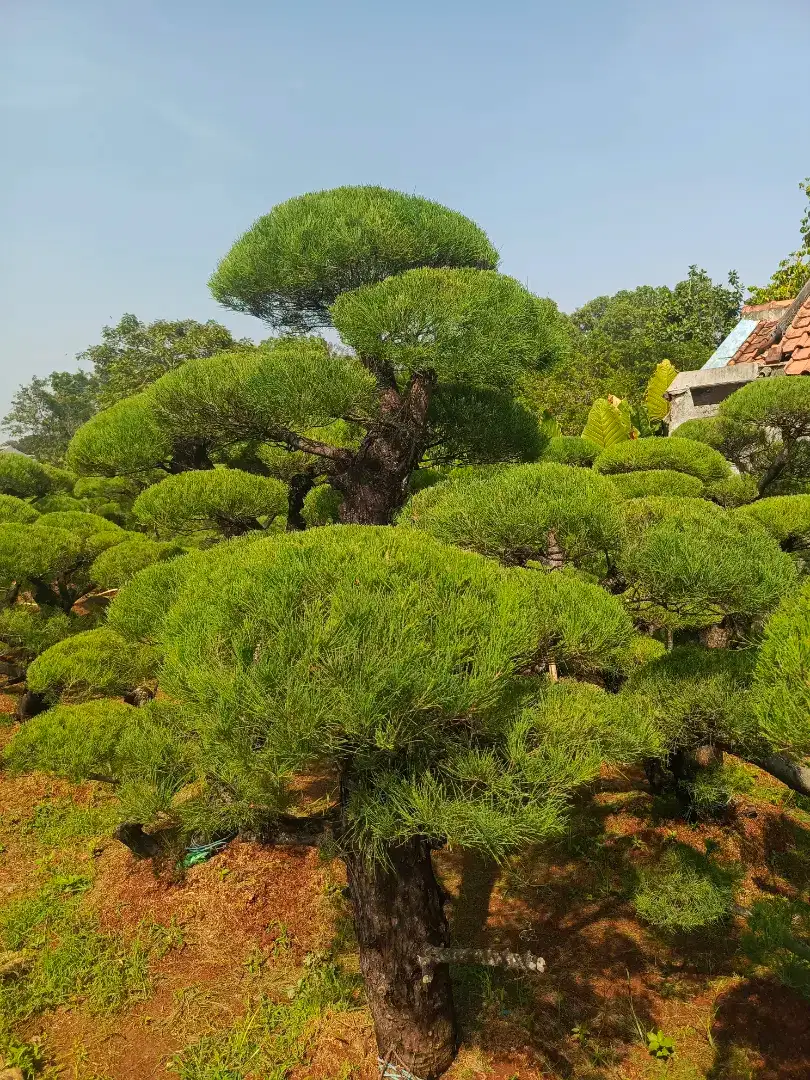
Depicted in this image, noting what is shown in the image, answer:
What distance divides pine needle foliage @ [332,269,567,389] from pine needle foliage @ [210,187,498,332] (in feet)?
2.84

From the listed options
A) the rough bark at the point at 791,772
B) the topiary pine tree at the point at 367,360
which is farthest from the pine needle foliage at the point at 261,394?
the rough bark at the point at 791,772

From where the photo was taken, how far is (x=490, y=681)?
8.39 feet

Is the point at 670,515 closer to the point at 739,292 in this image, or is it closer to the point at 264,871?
the point at 264,871

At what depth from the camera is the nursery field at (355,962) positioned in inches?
149

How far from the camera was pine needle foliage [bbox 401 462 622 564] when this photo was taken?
394 centimetres

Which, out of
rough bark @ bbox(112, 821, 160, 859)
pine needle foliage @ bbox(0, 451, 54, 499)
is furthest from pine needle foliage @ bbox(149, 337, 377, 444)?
pine needle foliage @ bbox(0, 451, 54, 499)

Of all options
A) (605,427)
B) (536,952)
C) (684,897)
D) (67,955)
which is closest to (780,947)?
(684,897)

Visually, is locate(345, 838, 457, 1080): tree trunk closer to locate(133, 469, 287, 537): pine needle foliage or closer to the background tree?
locate(133, 469, 287, 537): pine needle foliage

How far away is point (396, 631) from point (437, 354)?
301cm

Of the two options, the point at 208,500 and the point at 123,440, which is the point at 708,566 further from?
the point at 123,440

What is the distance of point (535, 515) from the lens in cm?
392

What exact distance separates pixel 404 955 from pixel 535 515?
8.55 ft

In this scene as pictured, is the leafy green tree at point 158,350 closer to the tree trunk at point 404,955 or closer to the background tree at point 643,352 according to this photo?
the background tree at point 643,352

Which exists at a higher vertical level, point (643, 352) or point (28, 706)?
point (643, 352)
